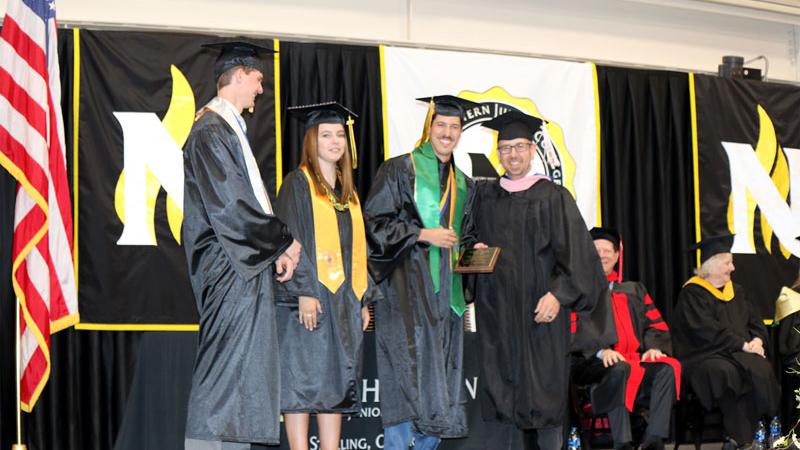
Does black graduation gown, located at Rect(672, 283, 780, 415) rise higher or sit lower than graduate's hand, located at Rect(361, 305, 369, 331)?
lower

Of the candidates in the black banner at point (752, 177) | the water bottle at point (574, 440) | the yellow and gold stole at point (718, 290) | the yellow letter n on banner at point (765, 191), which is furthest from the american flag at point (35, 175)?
the yellow letter n on banner at point (765, 191)

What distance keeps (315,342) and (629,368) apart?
7.58ft

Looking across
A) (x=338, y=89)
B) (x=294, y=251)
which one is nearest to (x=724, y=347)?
(x=338, y=89)

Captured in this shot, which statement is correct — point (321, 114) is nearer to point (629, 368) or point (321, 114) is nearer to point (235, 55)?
point (235, 55)

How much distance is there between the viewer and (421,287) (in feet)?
16.1

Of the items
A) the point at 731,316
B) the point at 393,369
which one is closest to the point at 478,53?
the point at 731,316

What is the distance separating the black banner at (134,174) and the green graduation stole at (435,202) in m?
1.99

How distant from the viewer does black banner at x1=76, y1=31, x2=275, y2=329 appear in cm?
618

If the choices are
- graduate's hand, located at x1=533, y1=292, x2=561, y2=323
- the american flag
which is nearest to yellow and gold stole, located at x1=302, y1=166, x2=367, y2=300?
graduate's hand, located at x1=533, y1=292, x2=561, y2=323

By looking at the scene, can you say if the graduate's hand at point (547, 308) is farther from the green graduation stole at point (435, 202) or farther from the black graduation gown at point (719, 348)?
the black graduation gown at point (719, 348)

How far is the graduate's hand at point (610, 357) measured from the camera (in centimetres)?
601

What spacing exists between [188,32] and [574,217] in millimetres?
2995

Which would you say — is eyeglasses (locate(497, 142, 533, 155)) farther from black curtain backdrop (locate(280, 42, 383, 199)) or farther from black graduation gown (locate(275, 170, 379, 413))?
black curtain backdrop (locate(280, 42, 383, 199))

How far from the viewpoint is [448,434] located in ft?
15.6
